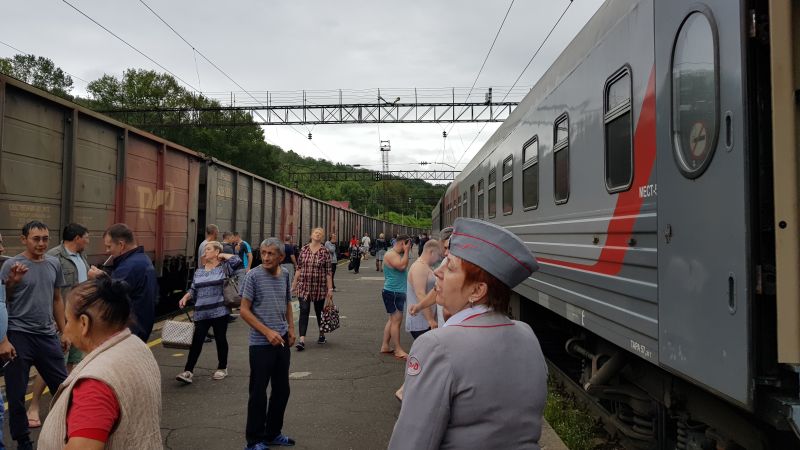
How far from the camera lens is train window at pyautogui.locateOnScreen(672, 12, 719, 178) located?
2926mm

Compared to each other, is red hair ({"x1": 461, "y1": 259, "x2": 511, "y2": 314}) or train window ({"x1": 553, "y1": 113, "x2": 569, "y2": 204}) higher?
train window ({"x1": 553, "y1": 113, "x2": 569, "y2": 204})

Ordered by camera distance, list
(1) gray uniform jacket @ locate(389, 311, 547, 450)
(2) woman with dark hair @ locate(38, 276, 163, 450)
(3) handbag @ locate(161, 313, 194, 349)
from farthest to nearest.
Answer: (3) handbag @ locate(161, 313, 194, 349) < (2) woman with dark hair @ locate(38, 276, 163, 450) < (1) gray uniform jacket @ locate(389, 311, 547, 450)

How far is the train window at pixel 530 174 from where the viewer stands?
6.79 meters

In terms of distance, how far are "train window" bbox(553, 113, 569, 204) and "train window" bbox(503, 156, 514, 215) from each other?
89.7 inches

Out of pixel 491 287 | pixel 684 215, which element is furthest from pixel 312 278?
pixel 491 287

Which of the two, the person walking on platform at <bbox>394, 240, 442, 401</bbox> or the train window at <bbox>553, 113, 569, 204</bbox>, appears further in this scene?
the person walking on platform at <bbox>394, 240, 442, 401</bbox>

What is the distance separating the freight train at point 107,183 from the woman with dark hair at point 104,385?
5015mm

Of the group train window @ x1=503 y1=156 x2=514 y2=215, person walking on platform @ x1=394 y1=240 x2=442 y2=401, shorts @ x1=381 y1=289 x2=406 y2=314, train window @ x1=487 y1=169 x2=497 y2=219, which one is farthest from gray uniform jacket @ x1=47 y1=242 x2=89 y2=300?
train window @ x1=487 y1=169 x2=497 y2=219

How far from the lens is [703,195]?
2.97 metres

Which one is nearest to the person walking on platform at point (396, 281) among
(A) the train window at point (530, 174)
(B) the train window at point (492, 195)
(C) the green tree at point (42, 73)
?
(A) the train window at point (530, 174)

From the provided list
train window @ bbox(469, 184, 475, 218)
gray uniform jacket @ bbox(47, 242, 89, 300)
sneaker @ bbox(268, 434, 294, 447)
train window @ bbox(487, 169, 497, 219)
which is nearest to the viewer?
sneaker @ bbox(268, 434, 294, 447)

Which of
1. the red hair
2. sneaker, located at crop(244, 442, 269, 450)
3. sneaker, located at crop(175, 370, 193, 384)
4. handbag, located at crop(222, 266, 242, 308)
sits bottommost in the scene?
sneaker, located at crop(244, 442, 269, 450)

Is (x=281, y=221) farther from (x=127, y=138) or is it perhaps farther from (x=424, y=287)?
(x=424, y=287)

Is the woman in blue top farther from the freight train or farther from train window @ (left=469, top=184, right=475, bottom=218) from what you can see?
train window @ (left=469, top=184, right=475, bottom=218)
